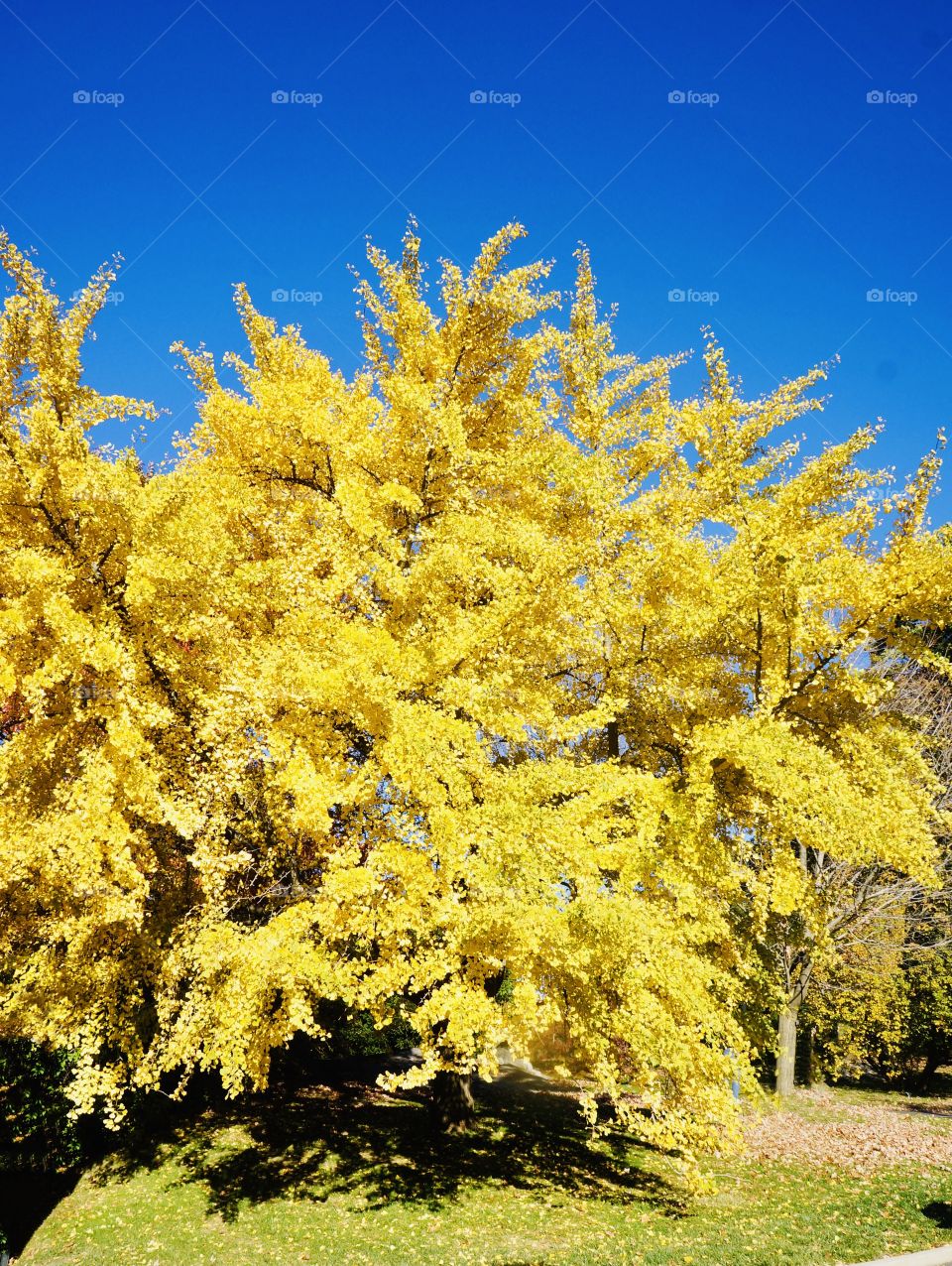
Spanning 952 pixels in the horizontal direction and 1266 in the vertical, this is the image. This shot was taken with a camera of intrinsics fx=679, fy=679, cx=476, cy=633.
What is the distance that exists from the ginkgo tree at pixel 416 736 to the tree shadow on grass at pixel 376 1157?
294 cm

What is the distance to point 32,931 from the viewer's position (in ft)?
24.4

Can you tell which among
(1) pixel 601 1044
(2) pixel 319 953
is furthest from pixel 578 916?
(2) pixel 319 953

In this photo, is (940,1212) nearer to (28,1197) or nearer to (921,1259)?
(921,1259)

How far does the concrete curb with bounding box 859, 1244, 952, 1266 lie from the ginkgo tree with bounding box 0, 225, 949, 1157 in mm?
2160

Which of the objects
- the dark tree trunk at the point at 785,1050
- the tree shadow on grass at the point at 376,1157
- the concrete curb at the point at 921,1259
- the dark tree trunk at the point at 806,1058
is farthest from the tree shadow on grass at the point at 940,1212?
the dark tree trunk at the point at 806,1058

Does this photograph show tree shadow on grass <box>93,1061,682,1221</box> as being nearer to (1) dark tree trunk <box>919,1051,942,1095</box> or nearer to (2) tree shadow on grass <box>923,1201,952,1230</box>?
(2) tree shadow on grass <box>923,1201,952,1230</box>

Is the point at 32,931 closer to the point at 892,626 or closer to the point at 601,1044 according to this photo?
the point at 601,1044

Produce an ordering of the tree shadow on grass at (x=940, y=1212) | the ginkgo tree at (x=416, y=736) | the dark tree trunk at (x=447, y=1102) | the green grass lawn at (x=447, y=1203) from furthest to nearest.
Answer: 1. the dark tree trunk at (x=447, y=1102)
2. the tree shadow on grass at (x=940, y=1212)
3. the green grass lawn at (x=447, y=1203)
4. the ginkgo tree at (x=416, y=736)

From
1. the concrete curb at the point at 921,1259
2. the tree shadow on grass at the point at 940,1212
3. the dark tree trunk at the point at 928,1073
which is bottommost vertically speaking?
the dark tree trunk at the point at 928,1073

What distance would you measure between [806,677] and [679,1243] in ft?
19.7

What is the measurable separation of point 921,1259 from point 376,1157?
21.2ft

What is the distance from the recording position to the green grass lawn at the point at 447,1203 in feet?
22.4

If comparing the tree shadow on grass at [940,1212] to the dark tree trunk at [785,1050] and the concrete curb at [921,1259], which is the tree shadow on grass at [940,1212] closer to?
the concrete curb at [921,1259]

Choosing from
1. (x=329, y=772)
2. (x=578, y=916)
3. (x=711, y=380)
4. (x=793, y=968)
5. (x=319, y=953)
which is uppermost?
(x=711, y=380)
